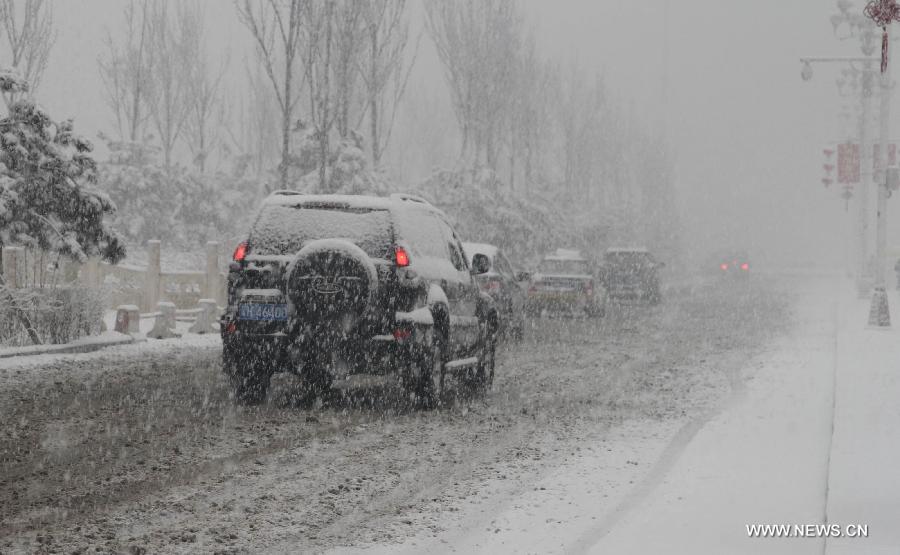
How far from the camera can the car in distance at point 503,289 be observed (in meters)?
19.0

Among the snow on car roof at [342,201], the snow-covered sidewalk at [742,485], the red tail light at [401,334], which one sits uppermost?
the snow on car roof at [342,201]

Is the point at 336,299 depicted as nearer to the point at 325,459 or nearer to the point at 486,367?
the point at 325,459

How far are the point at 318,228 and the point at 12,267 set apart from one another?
25.1 ft

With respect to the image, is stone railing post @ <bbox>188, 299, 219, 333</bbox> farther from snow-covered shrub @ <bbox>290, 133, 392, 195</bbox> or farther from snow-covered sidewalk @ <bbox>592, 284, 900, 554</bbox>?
snow-covered sidewalk @ <bbox>592, 284, 900, 554</bbox>

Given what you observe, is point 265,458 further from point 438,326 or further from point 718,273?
point 718,273

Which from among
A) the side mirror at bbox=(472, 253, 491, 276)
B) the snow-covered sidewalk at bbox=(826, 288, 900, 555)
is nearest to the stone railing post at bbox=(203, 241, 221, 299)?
the side mirror at bbox=(472, 253, 491, 276)

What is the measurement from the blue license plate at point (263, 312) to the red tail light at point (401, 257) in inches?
44.9

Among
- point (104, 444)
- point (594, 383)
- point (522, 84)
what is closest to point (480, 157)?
point (522, 84)

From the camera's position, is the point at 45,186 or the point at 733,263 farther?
the point at 733,263

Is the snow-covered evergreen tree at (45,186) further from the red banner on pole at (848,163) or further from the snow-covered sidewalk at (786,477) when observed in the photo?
the red banner on pole at (848,163)

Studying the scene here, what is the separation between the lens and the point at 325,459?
8.30 meters

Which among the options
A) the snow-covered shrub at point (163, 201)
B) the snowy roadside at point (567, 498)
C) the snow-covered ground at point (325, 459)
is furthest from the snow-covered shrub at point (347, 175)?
the snowy roadside at point (567, 498)

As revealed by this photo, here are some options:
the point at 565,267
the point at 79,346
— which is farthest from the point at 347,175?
the point at 79,346

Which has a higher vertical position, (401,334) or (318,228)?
(318,228)
